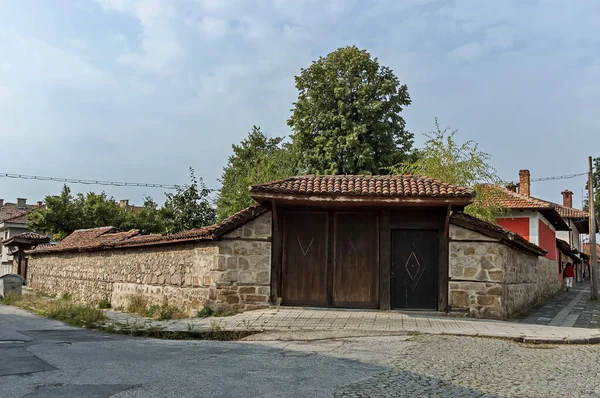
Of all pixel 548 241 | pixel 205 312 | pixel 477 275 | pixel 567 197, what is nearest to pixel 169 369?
pixel 205 312

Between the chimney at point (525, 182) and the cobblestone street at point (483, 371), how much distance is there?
2716 cm

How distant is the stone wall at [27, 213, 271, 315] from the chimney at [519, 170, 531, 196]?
85.6ft

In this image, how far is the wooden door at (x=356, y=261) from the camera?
494 inches

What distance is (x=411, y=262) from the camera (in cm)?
1256

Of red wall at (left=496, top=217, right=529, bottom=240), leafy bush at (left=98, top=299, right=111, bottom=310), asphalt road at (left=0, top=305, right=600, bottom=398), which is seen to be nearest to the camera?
asphalt road at (left=0, top=305, right=600, bottom=398)

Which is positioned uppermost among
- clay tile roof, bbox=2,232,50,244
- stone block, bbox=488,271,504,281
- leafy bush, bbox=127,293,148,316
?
clay tile roof, bbox=2,232,50,244

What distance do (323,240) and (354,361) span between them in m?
5.45

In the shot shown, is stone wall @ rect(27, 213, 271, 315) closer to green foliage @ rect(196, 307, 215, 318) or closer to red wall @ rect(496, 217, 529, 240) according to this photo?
green foliage @ rect(196, 307, 215, 318)

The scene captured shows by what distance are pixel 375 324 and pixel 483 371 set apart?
3848 millimetres

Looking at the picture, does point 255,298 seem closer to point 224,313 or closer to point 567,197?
point 224,313

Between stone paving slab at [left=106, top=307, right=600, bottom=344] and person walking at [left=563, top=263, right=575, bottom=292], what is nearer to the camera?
stone paving slab at [left=106, top=307, right=600, bottom=344]

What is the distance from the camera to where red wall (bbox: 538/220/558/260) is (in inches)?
1053

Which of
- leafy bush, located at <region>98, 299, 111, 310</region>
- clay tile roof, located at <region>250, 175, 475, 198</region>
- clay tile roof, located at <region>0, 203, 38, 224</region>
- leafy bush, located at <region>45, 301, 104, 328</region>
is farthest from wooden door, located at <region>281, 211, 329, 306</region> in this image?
clay tile roof, located at <region>0, 203, 38, 224</region>

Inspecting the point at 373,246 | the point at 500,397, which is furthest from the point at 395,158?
the point at 500,397
